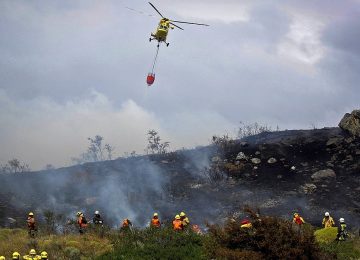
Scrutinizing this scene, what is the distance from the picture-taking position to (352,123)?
3991 centimetres

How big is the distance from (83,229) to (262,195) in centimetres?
1414

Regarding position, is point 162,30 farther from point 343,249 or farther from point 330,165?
point 330,165

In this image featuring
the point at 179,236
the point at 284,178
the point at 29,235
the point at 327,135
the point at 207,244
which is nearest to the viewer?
the point at 207,244

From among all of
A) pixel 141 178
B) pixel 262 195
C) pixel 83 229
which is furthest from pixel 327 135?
pixel 83 229

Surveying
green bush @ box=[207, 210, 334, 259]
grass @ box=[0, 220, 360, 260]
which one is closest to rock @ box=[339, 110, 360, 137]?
grass @ box=[0, 220, 360, 260]

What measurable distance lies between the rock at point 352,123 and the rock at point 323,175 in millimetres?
5972

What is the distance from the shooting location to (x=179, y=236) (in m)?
17.6

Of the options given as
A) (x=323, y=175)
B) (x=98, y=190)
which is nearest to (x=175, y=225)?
(x=98, y=190)

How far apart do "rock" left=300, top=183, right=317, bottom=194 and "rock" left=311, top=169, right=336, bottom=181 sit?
104 cm

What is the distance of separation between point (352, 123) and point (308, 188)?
9840 mm

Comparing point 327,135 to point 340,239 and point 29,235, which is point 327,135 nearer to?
point 340,239

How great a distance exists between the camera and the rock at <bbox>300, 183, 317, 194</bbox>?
32.6 meters

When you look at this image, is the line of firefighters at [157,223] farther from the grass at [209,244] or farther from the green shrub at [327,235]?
the green shrub at [327,235]

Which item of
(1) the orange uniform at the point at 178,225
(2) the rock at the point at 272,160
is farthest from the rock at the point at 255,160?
(1) the orange uniform at the point at 178,225
